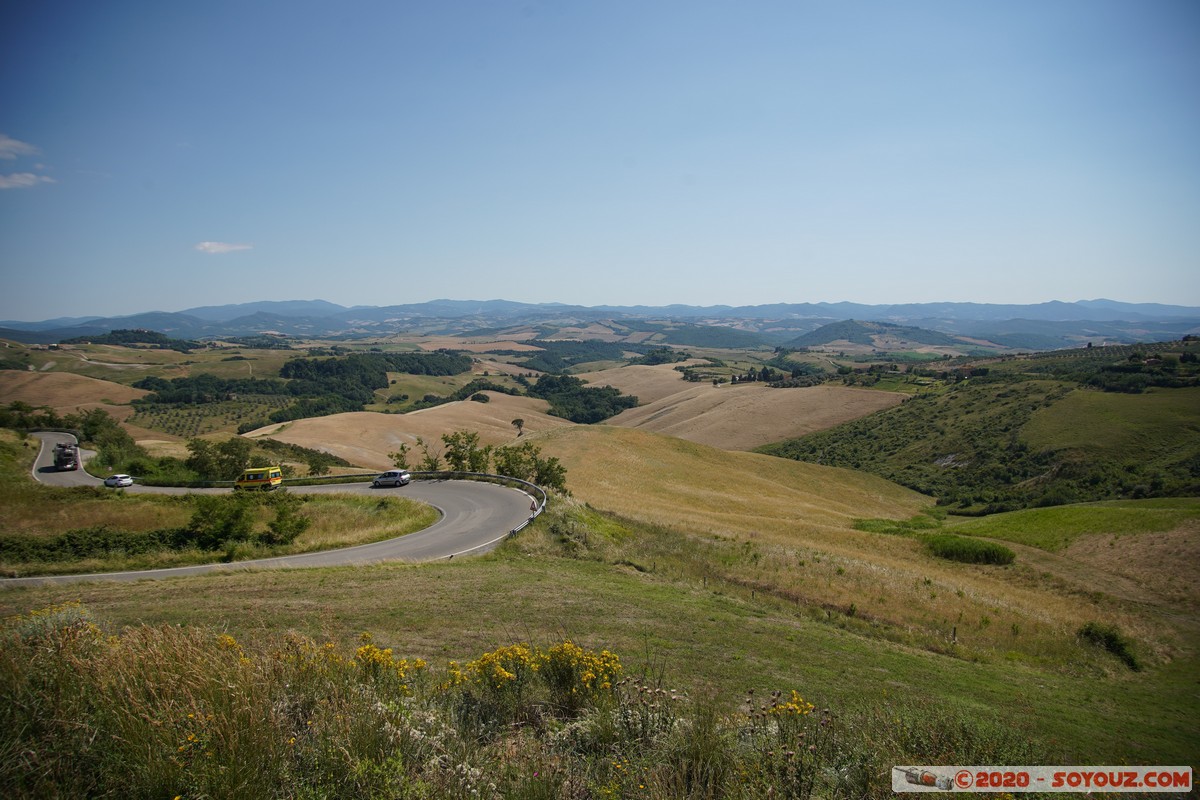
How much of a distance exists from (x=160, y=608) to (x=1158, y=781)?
63.4 feet

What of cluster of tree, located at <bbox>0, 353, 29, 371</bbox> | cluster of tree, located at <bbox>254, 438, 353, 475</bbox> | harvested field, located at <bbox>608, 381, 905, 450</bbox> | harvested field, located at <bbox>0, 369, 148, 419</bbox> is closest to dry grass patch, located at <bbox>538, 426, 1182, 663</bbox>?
cluster of tree, located at <bbox>254, 438, 353, 475</bbox>

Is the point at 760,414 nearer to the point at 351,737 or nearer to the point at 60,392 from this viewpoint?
the point at 351,737

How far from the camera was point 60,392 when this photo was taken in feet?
377

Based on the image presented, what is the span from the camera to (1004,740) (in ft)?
21.3

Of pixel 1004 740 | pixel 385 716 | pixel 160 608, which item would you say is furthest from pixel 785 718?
pixel 160 608

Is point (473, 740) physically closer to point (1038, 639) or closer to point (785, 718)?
point (785, 718)

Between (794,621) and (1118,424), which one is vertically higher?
(794,621)

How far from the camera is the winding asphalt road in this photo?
2088 centimetres

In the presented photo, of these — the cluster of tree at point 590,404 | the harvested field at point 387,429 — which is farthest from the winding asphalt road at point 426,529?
the cluster of tree at point 590,404

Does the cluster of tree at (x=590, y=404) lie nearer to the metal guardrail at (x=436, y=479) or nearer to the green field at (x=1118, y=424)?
the green field at (x=1118, y=424)

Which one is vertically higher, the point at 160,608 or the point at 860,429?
the point at 160,608

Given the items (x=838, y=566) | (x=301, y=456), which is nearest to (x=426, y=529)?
(x=838, y=566)

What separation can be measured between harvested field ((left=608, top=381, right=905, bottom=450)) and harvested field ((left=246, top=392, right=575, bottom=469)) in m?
29.7

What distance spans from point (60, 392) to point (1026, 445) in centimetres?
17254
